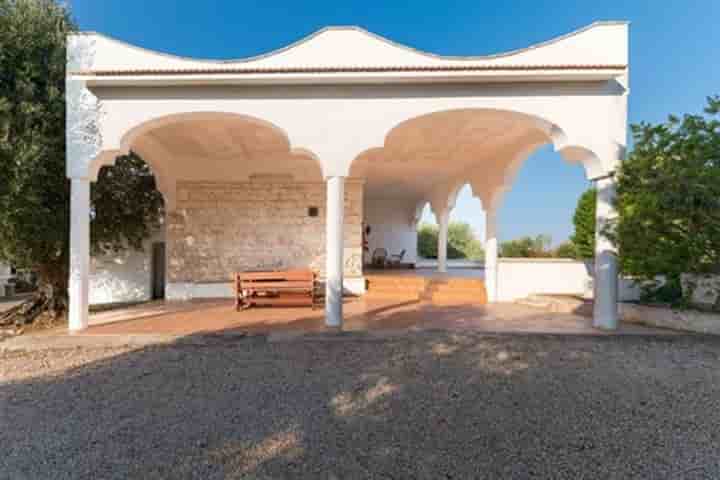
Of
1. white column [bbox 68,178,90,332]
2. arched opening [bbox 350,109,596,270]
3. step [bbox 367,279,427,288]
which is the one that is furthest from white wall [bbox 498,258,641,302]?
white column [bbox 68,178,90,332]

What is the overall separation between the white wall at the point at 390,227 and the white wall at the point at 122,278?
26.3ft

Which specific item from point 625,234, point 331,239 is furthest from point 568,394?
point 331,239

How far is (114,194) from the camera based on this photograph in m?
7.31

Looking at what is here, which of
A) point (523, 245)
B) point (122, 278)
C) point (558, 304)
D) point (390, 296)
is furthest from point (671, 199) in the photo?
point (122, 278)

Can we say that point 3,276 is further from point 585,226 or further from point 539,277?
point 585,226

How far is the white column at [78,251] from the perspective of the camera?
15.9 feet

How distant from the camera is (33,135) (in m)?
4.76

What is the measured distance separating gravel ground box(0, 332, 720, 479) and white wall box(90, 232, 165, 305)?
4.21 metres

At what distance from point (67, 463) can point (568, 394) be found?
4.14m

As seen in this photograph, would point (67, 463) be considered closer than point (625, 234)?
Yes

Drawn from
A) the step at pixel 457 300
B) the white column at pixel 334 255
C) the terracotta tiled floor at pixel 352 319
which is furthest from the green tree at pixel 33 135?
the step at pixel 457 300

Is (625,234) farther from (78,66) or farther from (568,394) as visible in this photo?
(78,66)

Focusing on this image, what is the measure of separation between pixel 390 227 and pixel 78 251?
10.5 meters

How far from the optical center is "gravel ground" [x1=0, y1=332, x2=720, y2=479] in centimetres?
213
